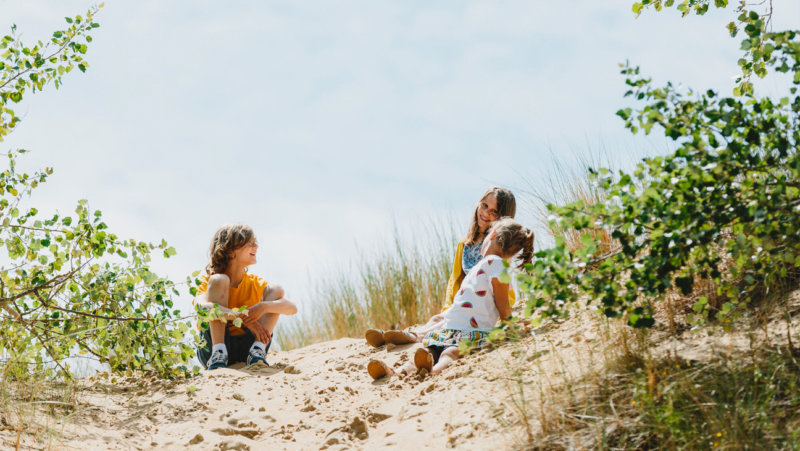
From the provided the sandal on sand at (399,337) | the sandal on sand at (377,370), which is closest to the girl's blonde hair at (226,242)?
the sandal on sand at (399,337)

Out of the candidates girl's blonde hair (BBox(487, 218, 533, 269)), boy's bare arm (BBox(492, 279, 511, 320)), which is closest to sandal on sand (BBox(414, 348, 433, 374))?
boy's bare arm (BBox(492, 279, 511, 320))

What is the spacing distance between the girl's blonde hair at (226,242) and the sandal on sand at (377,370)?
162 centimetres

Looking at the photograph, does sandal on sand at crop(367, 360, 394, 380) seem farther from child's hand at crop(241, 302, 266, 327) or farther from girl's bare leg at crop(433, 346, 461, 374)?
child's hand at crop(241, 302, 266, 327)

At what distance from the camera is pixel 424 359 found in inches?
174

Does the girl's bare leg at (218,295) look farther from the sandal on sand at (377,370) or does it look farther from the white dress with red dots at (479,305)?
the white dress with red dots at (479,305)

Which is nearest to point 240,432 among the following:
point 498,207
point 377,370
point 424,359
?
point 377,370

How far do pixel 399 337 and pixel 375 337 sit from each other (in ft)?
0.70

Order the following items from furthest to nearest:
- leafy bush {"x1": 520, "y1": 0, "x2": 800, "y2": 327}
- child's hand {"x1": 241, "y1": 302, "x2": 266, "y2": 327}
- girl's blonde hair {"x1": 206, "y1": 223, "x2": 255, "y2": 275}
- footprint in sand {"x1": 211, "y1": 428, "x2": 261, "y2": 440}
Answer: girl's blonde hair {"x1": 206, "y1": 223, "x2": 255, "y2": 275}, child's hand {"x1": 241, "y1": 302, "x2": 266, "y2": 327}, footprint in sand {"x1": 211, "y1": 428, "x2": 261, "y2": 440}, leafy bush {"x1": 520, "y1": 0, "x2": 800, "y2": 327}

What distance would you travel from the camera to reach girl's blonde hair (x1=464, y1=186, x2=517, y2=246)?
583 cm

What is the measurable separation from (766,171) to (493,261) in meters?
1.92

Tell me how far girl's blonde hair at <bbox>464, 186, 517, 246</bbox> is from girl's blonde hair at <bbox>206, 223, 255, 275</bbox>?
6.16ft

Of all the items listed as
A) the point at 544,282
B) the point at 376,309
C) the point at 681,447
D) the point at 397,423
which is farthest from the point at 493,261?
the point at 376,309

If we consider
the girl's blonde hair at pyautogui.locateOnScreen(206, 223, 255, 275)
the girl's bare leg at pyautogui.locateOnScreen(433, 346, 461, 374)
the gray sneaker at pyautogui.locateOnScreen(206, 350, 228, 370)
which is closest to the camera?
the girl's bare leg at pyautogui.locateOnScreen(433, 346, 461, 374)

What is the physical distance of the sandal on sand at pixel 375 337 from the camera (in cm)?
570
